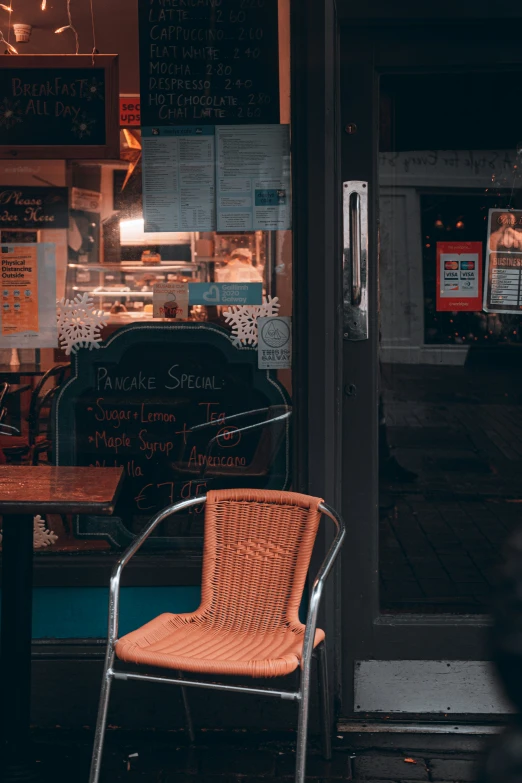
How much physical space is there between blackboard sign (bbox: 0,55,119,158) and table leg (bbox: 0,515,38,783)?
1407mm

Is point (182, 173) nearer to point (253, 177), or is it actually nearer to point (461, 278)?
point (253, 177)

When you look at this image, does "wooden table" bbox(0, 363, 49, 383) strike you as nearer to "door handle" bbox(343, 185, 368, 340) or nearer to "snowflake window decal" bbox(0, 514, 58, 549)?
"snowflake window decal" bbox(0, 514, 58, 549)

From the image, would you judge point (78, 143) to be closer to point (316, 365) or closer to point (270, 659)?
point (316, 365)

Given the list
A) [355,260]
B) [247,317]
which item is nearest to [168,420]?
[247,317]

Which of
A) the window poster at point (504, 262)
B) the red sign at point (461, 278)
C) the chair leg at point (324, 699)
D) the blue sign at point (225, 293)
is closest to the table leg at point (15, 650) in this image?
the chair leg at point (324, 699)

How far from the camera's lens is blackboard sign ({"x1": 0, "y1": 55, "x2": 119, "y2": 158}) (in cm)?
348

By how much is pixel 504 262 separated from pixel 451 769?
5.84ft

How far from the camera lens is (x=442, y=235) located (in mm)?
3490

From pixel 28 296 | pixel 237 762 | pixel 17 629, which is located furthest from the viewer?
pixel 28 296

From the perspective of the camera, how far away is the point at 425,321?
139 inches

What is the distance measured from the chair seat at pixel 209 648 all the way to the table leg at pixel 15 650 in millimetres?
428

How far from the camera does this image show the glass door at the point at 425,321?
11.2 ft

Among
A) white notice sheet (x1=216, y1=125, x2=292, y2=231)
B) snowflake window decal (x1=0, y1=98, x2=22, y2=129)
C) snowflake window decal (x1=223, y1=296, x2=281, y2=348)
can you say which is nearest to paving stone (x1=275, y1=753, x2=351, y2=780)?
snowflake window decal (x1=223, y1=296, x2=281, y2=348)

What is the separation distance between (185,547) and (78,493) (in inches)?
33.1
